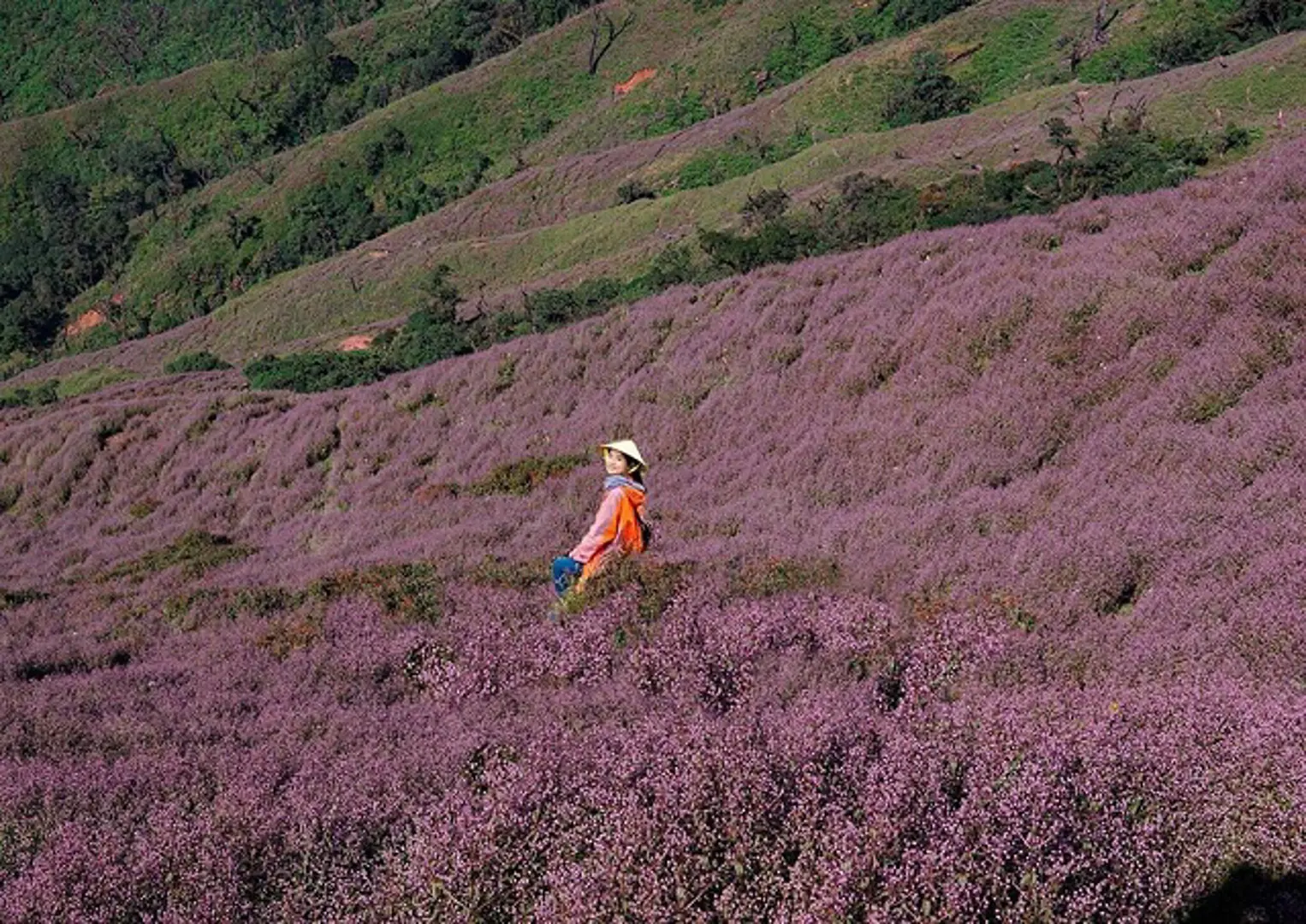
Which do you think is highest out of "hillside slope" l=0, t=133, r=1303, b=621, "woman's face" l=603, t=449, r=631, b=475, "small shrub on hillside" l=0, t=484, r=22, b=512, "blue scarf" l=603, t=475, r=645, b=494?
"woman's face" l=603, t=449, r=631, b=475

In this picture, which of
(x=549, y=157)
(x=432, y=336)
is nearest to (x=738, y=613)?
(x=432, y=336)

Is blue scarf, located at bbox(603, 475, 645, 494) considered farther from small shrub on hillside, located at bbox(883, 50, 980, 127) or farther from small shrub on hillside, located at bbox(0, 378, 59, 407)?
small shrub on hillside, located at bbox(883, 50, 980, 127)

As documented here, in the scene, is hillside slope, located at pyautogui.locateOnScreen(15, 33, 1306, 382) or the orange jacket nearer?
the orange jacket

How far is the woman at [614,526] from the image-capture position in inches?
337

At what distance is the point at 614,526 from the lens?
8.71 m

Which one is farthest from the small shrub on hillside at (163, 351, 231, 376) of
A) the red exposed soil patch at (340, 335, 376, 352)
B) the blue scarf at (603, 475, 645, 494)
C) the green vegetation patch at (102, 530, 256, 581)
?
the blue scarf at (603, 475, 645, 494)

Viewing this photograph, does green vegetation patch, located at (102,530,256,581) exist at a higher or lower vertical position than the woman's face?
lower

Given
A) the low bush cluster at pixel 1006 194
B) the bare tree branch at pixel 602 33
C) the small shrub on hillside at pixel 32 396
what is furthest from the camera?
the bare tree branch at pixel 602 33

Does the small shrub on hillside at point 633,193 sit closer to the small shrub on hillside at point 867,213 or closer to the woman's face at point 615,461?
the small shrub on hillside at point 867,213

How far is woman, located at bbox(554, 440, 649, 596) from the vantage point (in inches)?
337

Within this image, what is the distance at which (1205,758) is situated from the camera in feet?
13.0

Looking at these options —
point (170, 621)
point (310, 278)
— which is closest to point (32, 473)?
point (170, 621)

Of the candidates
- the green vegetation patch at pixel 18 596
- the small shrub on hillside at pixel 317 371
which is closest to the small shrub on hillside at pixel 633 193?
the small shrub on hillside at pixel 317 371

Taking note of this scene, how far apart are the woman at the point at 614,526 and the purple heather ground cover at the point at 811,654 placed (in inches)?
16.5
